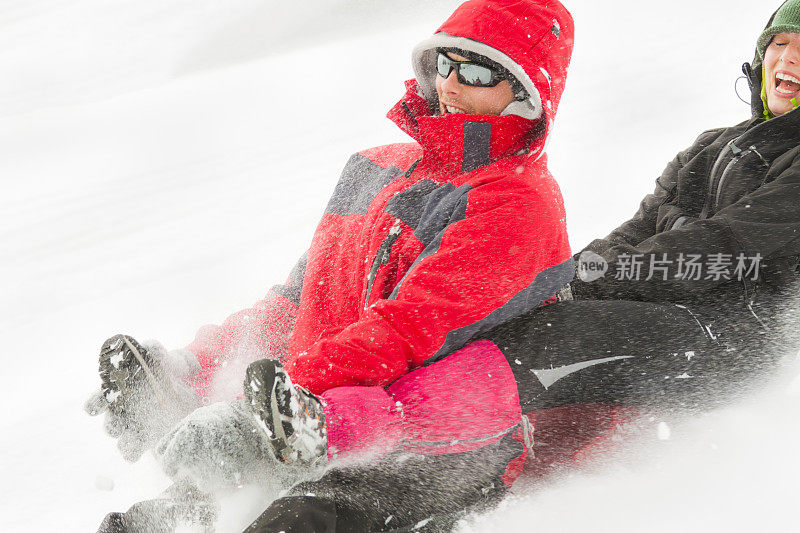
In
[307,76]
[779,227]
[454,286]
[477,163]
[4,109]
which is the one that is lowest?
[779,227]

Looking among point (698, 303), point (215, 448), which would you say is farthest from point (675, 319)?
point (215, 448)

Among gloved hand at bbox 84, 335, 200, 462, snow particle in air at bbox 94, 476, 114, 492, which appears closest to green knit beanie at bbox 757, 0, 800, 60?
gloved hand at bbox 84, 335, 200, 462

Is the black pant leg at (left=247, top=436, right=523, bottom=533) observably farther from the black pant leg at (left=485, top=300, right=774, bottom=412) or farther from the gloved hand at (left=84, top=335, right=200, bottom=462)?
the gloved hand at (left=84, top=335, right=200, bottom=462)

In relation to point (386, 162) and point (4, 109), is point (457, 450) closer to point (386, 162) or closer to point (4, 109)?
point (386, 162)

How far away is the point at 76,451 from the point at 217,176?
71.7 inches

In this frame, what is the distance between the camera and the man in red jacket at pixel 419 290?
1.27 meters

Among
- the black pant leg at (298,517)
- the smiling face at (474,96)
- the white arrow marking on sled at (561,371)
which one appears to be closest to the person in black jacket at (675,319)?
the white arrow marking on sled at (561,371)

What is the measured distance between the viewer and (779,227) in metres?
1.55

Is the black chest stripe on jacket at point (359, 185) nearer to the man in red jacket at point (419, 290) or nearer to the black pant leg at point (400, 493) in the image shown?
the man in red jacket at point (419, 290)

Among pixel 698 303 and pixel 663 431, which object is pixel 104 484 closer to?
pixel 663 431

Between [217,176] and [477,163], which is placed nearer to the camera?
[477,163]

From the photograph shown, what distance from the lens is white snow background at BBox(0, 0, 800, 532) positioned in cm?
154

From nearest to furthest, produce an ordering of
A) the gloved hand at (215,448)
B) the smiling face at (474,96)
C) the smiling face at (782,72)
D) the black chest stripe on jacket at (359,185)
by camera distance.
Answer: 1. the gloved hand at (215,448)
2. the smiling face at (474,96)
3. the smiling face at (782,72)
4. the black chest stripe on jacket at (359,185)

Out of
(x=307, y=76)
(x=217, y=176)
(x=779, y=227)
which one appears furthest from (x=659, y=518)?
(x=307, y=76)
